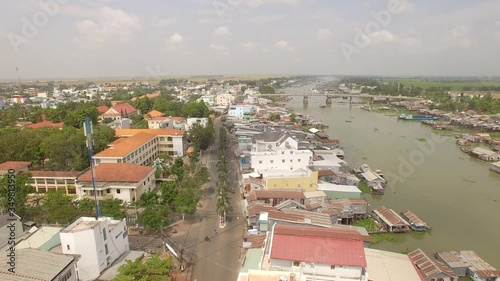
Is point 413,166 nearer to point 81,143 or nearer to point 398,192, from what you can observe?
point 398,192

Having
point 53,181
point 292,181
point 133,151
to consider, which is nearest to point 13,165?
point 53,181

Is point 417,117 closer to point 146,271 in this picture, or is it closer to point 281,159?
point 281,159

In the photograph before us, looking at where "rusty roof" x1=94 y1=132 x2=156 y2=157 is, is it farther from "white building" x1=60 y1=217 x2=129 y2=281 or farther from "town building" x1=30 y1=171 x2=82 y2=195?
"white building" x1=60 y1=217 x2=129 y2=281

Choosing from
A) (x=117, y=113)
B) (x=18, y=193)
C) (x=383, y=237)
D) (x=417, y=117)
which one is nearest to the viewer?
(x=18, y=193)

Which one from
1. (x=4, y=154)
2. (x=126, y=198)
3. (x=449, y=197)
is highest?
(x=4, y=154)

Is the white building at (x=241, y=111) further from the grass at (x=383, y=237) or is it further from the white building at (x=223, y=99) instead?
the grass at (x=383, y=237)

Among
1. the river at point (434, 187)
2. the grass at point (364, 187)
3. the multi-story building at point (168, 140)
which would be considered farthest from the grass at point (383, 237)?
the multi-story building at point (168, 140)

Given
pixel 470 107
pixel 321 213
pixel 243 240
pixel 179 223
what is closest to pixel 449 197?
pixel 321 213
